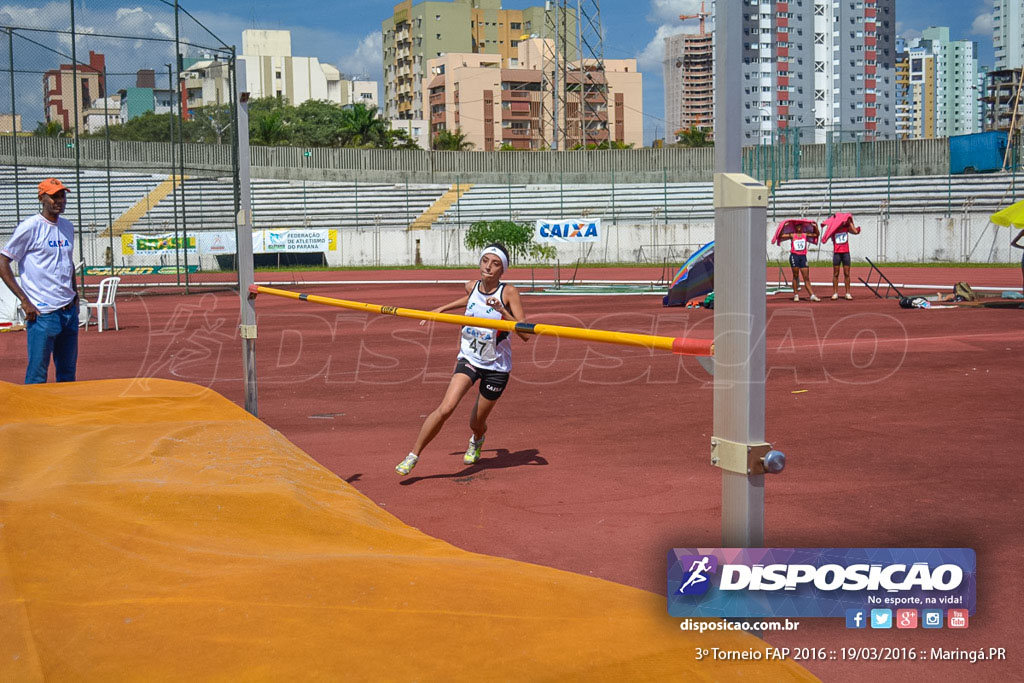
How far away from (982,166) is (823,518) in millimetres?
45046

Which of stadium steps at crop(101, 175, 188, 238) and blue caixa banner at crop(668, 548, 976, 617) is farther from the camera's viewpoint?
stadium steps at crop(101, 175, 188, 238)

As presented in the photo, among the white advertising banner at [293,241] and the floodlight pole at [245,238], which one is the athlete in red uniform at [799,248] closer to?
the floodlight pole at [245,238]

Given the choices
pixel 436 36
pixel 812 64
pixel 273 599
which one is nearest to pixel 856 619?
pixel 273 599

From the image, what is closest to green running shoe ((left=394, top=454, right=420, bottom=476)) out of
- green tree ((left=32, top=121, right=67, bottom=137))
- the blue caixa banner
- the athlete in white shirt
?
the athlete in white shirt

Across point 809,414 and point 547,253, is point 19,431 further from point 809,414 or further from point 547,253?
point 547,253

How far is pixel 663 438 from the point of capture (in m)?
8.41

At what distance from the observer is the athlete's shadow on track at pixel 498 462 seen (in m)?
7.24

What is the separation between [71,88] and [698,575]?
30693mm

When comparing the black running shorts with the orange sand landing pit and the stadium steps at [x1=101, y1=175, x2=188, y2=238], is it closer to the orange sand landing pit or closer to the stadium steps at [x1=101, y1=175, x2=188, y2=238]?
the orange sand landing pit

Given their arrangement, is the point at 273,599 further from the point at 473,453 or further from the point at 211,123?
the point at 211,123

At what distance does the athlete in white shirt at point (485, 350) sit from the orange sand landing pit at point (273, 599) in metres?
1.94

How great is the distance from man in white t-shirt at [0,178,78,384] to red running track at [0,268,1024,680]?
2.17m

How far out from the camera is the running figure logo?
11.7ft

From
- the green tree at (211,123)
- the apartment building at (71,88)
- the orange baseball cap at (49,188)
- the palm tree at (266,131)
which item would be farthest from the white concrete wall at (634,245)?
the palm tree at (266,131)
